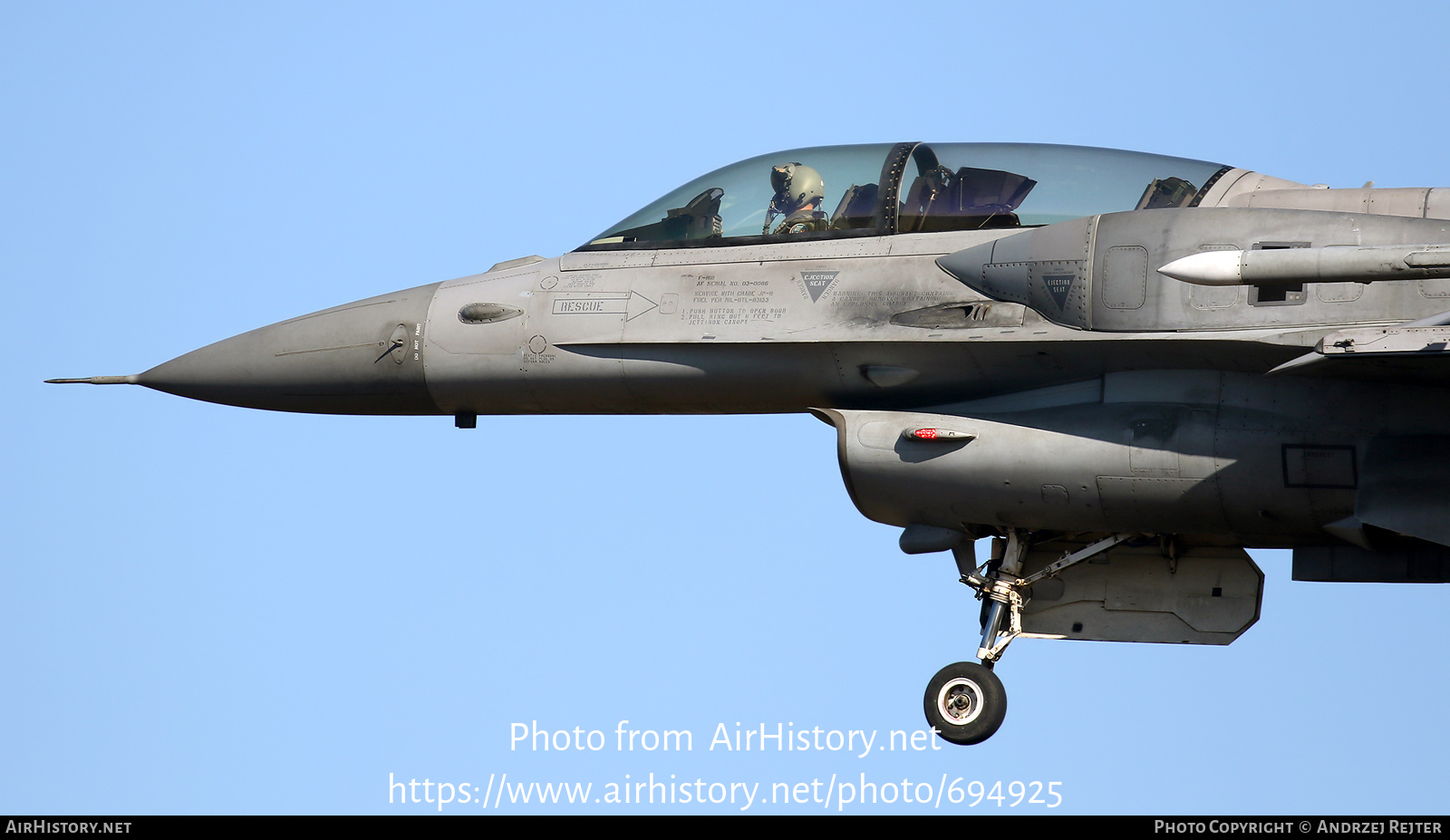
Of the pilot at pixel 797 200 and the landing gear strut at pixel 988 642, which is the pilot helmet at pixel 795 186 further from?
the landing gear strut at pixel 988 642

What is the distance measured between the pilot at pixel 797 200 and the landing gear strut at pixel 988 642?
8.47ft

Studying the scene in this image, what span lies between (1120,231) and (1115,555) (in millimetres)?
2575

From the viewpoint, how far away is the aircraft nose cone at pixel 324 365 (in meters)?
13.4

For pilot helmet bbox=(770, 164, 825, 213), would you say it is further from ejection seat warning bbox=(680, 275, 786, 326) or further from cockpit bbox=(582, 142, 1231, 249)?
ejection seat warning bbox=(680, 275, 786, 326)

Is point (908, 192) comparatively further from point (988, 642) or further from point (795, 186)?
point (988, 642)

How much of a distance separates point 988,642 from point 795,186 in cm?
360

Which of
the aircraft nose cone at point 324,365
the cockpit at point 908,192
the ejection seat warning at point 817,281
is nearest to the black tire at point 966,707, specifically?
the ejection seat warning at point 817,281

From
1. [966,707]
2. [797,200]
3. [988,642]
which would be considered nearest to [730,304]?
[797,200]

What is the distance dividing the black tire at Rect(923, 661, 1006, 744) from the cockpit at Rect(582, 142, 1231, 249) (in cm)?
312

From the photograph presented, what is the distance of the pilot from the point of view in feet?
42.2

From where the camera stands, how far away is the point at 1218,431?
11047 mm

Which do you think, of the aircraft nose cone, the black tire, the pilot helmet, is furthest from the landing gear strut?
the aircraft nose cone
